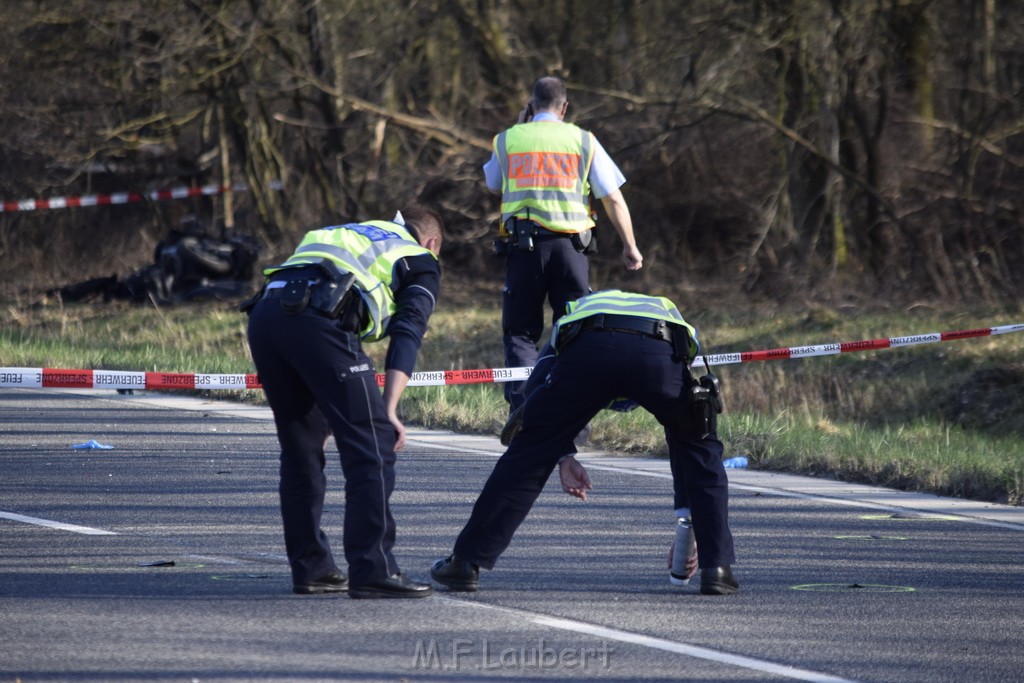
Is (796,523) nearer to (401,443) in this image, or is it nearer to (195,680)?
(401,443)

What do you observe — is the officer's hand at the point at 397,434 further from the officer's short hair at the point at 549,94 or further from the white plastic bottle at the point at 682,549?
the officer's short hair at the point at 549,94

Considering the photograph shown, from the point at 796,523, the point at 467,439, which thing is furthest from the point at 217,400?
the point at 796,523

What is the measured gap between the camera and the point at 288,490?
5590 millimetres

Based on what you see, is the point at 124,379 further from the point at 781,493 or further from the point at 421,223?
the point at 781,493

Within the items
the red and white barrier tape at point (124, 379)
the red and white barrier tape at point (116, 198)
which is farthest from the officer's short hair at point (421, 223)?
the red and white barrier tape at point (116, 198)

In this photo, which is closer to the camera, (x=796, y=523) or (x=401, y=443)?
(x=401, y=443)

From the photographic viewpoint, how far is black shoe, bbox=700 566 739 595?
18.7ft

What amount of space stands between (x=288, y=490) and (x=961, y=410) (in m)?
9.70

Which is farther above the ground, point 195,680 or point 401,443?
point 401,443

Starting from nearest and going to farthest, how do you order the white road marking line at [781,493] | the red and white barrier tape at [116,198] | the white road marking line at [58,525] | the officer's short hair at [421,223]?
the officer's short hair at [421,223] < the white road marking line at [58,525] < the white road marking line at [781,493] < the red and white barrier tape at [116,198]

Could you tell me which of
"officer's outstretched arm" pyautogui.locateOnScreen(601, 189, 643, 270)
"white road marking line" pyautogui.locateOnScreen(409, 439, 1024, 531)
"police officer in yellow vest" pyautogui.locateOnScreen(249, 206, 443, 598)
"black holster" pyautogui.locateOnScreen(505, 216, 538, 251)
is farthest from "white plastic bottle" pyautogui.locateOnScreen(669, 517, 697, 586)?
"black holster" pyautogui.locateOnScreen(505, 216, 538, 251)

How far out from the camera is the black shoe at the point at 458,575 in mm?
5633

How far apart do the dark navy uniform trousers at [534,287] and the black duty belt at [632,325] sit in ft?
8.72

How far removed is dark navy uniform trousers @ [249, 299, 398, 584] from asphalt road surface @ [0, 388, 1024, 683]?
0.64ft
